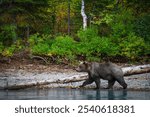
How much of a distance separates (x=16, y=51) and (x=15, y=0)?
508cm

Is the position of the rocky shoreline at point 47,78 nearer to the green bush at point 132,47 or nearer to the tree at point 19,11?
the green bush at point 132,47

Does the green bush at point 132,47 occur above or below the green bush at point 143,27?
below

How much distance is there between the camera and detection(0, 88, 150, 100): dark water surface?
50.0 ft

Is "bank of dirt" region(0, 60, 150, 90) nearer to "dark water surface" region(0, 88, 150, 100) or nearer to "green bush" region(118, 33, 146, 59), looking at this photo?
"dark water surface" region(0, 88, 150, 100)

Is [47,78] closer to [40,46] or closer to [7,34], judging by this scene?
[40,46]

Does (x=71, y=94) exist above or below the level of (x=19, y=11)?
below

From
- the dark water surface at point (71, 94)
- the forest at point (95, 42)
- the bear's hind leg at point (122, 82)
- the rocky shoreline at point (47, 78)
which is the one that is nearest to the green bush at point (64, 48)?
the forest at point (95, 42)

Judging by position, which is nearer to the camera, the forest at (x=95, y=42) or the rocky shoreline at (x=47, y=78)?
the rocky shoreline at (x=47, y=78)

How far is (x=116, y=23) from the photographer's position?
93.1 ft

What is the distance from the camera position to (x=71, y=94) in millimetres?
16406

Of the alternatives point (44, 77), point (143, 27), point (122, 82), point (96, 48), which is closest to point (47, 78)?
point (44, 77)

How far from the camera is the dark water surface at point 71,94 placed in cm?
1523

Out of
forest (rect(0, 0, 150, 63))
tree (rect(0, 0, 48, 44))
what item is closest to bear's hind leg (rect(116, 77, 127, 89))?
forest (rect(0, 0, 150, 63))

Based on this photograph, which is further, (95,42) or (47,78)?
(95,42)
